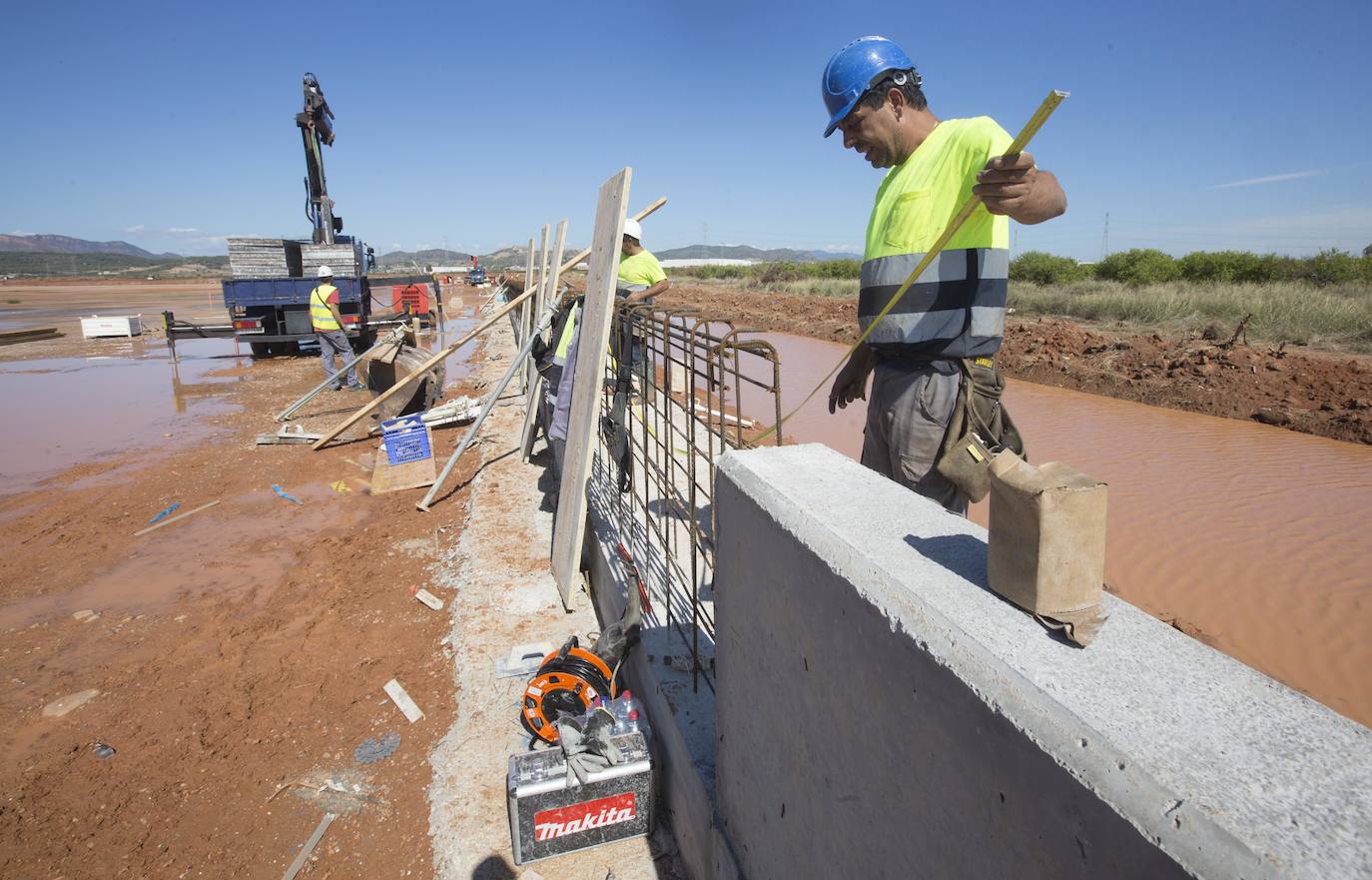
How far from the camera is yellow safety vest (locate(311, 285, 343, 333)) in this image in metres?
10.8

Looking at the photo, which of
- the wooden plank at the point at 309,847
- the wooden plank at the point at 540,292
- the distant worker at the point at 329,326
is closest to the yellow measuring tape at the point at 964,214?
the wooden plank at the point at 309,847

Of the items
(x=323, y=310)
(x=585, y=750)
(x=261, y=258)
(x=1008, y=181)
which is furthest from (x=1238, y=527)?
(x=261, y=258)

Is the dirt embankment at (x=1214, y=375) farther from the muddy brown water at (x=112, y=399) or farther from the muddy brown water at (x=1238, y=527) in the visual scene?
the muddy brown water at (x=112, y=399)

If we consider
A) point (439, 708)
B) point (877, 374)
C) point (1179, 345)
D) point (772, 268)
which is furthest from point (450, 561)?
point (772, 268)

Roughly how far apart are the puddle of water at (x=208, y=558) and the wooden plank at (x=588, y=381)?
7.50 feet

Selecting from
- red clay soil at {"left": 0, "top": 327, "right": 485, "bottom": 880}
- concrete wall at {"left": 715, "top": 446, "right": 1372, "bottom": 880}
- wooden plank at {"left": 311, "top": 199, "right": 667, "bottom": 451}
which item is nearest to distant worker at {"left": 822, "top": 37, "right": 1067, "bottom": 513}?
concrete wall at {"left": 715, "top": 446, "right": 1372, "bottom": 880}

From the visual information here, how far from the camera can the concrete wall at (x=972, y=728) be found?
642 mm

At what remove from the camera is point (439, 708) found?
3.34 metres

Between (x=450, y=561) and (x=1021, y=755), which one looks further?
(x=450, y=561)

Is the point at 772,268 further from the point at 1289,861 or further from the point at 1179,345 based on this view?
the point at 1289,861

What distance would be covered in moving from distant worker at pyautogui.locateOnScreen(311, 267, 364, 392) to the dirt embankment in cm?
553

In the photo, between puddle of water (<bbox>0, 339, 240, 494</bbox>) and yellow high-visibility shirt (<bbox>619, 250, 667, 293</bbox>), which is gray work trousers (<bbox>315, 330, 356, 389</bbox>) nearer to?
puddle of water (<bbox>0, 339, 240, 494</bbox>)

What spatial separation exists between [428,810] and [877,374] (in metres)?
2.38

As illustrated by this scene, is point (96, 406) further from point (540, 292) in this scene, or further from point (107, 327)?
point (107, 327)
